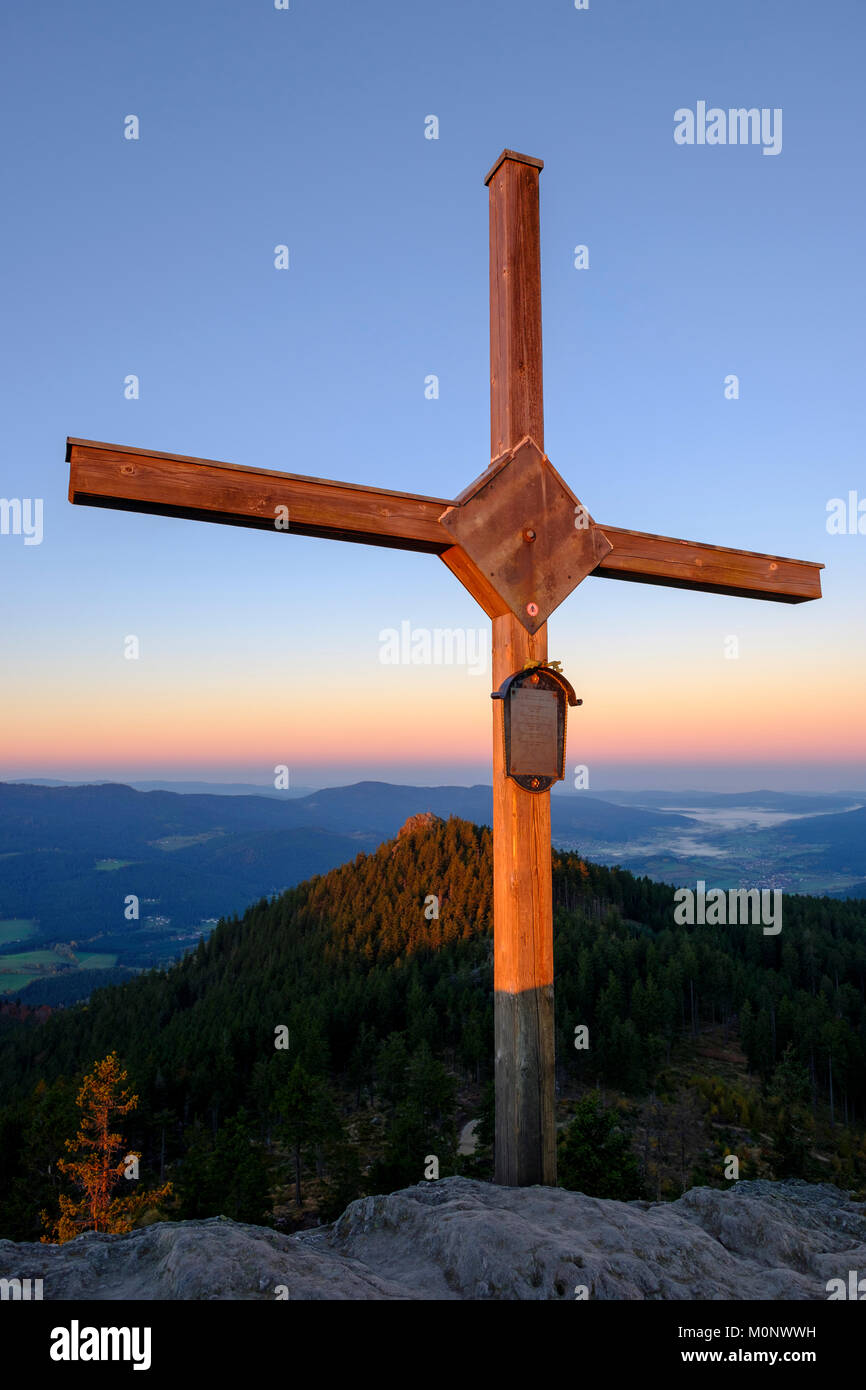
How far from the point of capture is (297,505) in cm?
457

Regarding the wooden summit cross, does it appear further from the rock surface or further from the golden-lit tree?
the golden-lit tree

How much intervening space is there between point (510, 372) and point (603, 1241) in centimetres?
536

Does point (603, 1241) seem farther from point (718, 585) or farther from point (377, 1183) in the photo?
point (377, 1183)

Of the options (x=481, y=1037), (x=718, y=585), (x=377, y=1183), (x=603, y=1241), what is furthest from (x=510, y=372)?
(x=481, y=1037)

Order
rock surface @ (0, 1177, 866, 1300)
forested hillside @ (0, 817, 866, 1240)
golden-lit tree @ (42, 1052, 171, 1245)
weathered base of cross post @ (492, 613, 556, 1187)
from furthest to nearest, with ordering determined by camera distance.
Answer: forested hillside @ (0, 817, 866, 1240)
golden-lit tree @ (42, 1052, 171, 1245)
weathered base of cross post @ (492, 613, 556, 1187)
rock surface @ (0, 1177, 866, 1300)

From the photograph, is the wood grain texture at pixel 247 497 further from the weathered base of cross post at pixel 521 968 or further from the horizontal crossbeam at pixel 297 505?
the weathered base of cross post at pixel 521 968

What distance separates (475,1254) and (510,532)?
4123 mm

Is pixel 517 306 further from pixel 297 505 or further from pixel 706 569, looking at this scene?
pixel 706 569

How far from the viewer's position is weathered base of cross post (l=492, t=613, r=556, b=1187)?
4789 mm

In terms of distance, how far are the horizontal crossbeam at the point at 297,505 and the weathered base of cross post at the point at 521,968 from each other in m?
0.96

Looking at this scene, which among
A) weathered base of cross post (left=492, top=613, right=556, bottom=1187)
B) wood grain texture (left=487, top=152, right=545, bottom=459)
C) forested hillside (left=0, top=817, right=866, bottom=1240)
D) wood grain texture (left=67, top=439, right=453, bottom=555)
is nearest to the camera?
wood grain texture (left=67, top=439, right=453, bottom=555)

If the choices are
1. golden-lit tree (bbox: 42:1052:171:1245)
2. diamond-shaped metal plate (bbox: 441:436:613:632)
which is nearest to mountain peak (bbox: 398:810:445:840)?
golden-lit tree (bbox: 42:1052:171:1245)

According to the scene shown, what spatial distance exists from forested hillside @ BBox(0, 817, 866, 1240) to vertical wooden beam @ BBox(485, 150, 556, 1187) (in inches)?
600

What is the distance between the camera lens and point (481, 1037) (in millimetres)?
52938
